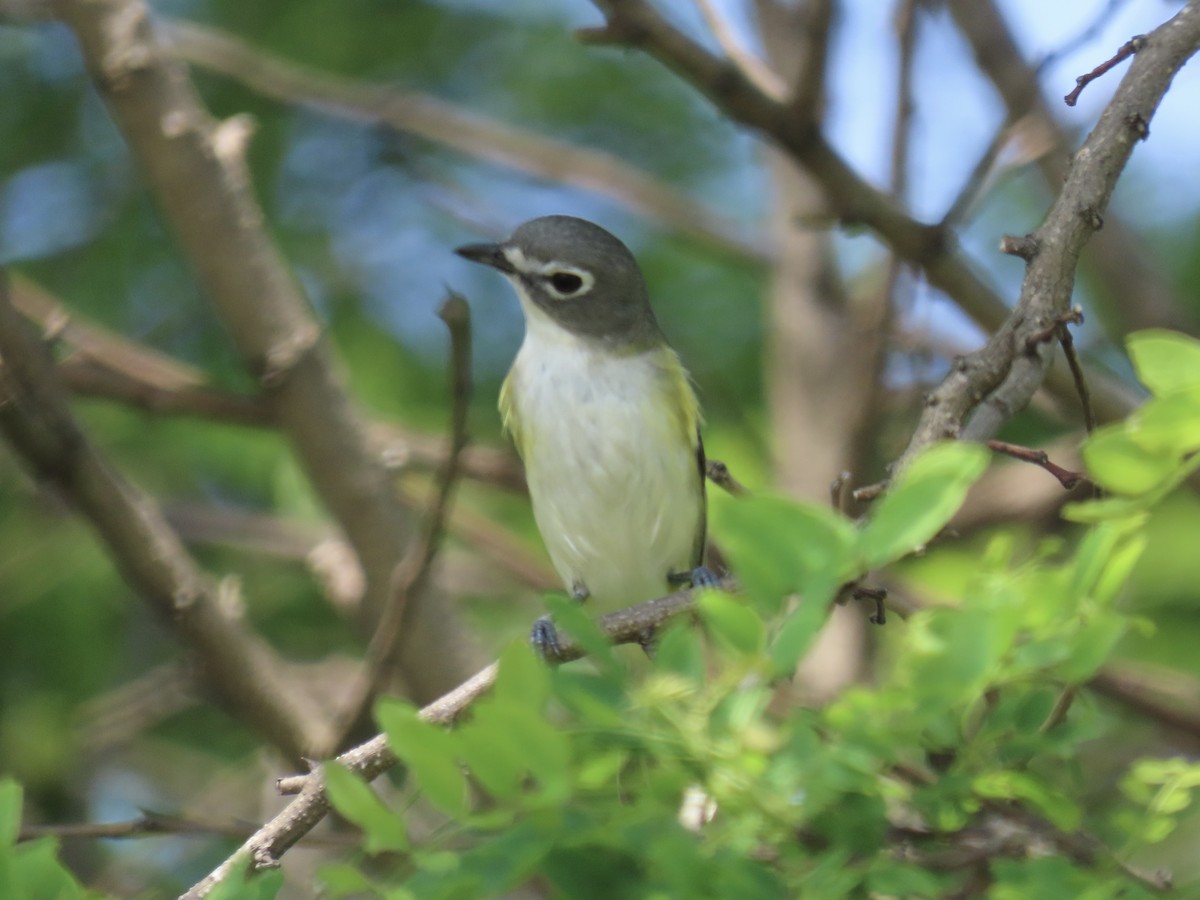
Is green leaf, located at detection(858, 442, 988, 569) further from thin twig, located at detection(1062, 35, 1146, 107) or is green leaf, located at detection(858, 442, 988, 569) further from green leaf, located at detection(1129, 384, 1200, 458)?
thin twig, located at detection(1062, 35, 1146, 107)

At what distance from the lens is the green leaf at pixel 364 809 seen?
5.52 ft

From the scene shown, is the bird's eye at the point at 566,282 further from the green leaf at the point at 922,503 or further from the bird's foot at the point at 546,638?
the green leaf at the point at 922,503

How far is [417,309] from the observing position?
5.89 m

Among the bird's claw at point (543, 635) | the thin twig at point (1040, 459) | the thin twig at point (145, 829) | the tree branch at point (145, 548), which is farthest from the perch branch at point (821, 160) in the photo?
the thin twig at point (145, 829)

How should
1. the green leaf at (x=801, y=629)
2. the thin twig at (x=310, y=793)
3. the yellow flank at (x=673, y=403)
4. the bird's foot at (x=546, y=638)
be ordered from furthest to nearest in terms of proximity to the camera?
the yellow flank at (x=673, y=403) → the bird's foot at (x=546, y=638) → the thin twig at (x=310, y=793) → the green leaf at (x=801, y=629)

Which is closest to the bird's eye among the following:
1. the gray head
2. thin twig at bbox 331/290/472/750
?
the gray head

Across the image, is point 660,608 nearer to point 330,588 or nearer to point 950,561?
→ point 330,588

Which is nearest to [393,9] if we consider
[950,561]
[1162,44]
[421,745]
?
[950,561]

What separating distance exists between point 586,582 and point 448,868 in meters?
2.97

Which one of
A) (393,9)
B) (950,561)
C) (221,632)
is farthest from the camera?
(393,9)

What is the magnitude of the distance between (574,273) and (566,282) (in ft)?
0.12

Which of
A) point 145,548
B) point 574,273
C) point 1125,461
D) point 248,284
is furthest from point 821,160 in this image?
point 1125,461

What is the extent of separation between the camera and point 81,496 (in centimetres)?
344

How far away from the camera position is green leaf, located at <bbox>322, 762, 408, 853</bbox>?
168 centimetres
